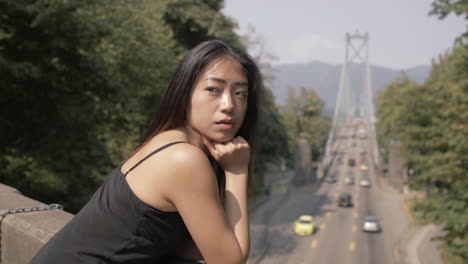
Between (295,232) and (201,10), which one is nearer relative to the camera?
(201,10)

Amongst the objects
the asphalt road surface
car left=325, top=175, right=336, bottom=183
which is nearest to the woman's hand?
the asphalt road surface

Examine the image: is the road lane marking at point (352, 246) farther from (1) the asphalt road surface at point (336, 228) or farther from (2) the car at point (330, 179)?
(2) the car at point (330, 179)

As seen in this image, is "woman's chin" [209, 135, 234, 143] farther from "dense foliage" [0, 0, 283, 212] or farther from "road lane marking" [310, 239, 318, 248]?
"road lane marking" [310, 239, 318, 248]

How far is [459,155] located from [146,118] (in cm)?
1170

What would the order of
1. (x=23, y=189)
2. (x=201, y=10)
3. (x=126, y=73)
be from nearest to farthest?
(x=23, y=189)
(x=126, y=73)
(x=201, y=10)

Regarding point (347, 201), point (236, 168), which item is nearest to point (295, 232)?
point (347, 201)

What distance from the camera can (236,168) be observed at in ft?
6.06

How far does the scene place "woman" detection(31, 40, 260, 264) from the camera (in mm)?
1524

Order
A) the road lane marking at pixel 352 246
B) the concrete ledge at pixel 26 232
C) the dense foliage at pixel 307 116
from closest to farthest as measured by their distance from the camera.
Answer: the concrete ledge at pixel 26 232 → the road lane marking at pixel 352 246 → the dense foliage at pixel 307 116

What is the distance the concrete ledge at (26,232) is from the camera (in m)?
2.25

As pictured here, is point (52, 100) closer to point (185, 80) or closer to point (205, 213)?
point (185, 80)

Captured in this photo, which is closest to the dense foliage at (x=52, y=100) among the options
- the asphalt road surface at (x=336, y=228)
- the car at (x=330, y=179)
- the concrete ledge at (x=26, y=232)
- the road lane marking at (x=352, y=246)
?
the concrete ledge at (x=26, y=232)

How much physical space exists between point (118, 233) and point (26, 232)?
1027mm

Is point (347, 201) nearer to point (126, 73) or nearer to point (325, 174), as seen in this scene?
point (325, 174)
